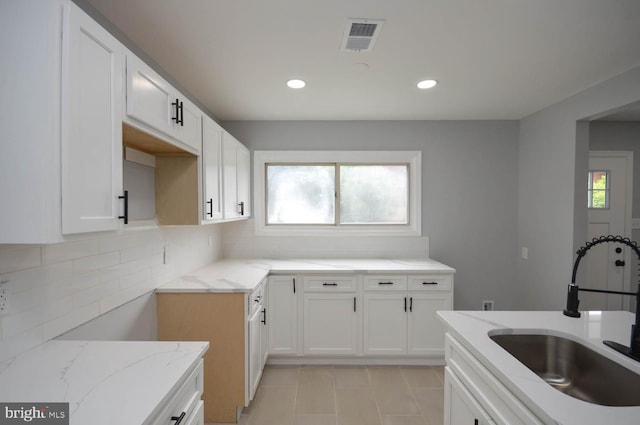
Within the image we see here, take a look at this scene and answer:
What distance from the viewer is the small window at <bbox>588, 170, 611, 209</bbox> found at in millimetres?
3479

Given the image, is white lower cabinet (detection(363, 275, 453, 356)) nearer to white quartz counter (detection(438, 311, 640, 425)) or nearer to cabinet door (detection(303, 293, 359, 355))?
cabinet door (detection(303, 293, 359, 355))

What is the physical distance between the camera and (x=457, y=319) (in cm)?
157

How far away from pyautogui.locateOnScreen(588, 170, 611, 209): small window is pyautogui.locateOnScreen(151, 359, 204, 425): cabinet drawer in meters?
4.23

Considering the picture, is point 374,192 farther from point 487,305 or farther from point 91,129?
point 91,129

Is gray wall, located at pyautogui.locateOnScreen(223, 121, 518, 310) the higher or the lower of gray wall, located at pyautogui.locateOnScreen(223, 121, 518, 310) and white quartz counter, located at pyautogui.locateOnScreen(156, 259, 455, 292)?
the higher

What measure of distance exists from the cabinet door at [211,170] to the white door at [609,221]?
3.94 m

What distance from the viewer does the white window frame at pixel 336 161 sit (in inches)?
139

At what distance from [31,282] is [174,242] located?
1.21m

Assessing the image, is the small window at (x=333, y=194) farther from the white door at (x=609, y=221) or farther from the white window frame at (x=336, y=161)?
the white door at (x=609, y=221)

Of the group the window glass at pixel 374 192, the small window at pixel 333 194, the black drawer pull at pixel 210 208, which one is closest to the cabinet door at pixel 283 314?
the small window at pixel 333 194

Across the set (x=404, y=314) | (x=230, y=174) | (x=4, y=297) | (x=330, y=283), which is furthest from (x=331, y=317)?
(x=4, y=297)

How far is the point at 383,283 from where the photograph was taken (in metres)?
2.96

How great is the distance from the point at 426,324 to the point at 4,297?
9.63ft

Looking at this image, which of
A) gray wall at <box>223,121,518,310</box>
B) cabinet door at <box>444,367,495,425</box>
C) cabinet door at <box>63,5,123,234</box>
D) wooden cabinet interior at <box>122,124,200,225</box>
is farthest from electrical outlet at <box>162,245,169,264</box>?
cabinet door at <box>444,367,495,425</box>
